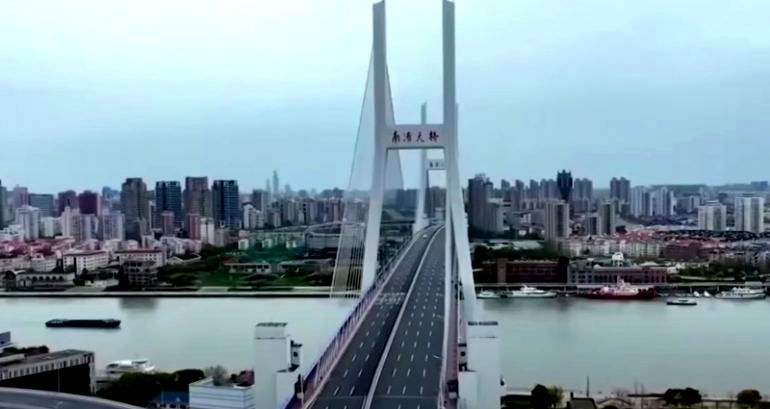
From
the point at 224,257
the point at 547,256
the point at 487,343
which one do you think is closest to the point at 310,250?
the point at 224,257

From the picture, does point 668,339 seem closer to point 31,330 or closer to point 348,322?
point 348,322

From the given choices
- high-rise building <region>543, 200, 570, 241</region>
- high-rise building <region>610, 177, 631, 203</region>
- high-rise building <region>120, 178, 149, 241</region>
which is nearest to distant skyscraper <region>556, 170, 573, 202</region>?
high-rise building <region>610, 177, 631, 203</region>

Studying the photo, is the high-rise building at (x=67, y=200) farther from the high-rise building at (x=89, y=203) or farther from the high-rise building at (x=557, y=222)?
the high-rise building at (x=557, y=222)

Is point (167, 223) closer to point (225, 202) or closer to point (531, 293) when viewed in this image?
point (225, 202)

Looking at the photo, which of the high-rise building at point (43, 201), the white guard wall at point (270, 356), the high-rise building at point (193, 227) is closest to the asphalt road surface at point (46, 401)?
the white guard wall at point (270, 356)

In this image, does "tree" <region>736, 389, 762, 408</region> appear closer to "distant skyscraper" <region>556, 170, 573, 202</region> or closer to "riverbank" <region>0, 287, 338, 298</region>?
"riverbank" <region>0, 287, 338, 298</region>

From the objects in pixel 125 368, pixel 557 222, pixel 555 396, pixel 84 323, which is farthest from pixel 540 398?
pixel 557 222

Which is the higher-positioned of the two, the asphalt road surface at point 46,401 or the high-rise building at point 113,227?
the high-rise building at point 113,227
